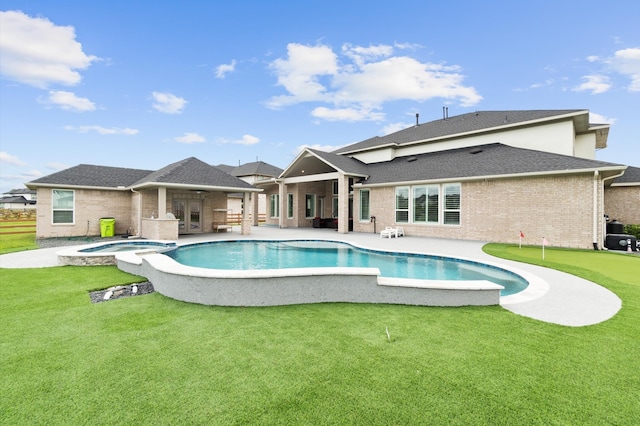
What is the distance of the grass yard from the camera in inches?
99.0

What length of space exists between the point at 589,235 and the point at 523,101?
17.5 meters

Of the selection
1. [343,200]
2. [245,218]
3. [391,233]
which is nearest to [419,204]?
[391,233]

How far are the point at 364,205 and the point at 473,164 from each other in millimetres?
6795

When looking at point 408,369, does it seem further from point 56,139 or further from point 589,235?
point 56,139

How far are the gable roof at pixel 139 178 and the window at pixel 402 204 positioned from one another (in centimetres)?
854

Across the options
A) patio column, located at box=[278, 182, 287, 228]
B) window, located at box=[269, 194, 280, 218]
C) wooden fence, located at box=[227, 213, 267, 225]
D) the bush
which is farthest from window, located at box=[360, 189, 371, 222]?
wooden fence, located at box=[227, 213, 267, 225]

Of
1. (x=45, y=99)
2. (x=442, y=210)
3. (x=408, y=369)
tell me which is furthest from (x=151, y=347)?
(x=45, y=99)

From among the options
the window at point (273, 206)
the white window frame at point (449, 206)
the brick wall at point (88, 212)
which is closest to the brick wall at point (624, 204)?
the white window frame at point (449, 206)

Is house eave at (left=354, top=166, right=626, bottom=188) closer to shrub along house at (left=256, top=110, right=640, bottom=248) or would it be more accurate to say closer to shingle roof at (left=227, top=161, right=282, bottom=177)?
shrub along house at (left=256, top=110, right=640, bottom=248)

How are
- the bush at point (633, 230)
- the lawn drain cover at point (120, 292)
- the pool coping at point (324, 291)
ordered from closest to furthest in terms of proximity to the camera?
the pool coping at point (324, 291), the lawn drain cover at point (120, 292), the bush at point (633, 230)

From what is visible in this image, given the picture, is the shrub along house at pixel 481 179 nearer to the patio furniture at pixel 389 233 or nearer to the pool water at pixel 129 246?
the patio furniture at pixel 389 233

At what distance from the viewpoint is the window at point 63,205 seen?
16.0 m

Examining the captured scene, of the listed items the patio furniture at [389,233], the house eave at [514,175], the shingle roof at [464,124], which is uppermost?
the shingle roof at [464,124]

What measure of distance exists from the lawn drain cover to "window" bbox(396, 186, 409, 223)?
13.7 m
